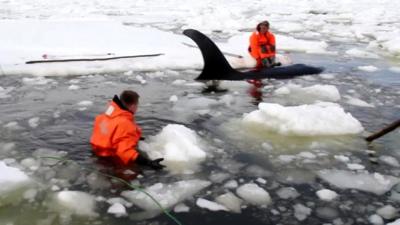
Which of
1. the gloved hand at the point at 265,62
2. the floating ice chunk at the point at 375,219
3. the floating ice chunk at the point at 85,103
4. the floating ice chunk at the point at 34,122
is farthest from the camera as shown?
the gloved hand at the point at 265,62

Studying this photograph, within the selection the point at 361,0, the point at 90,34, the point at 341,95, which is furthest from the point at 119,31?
the point at 361,0

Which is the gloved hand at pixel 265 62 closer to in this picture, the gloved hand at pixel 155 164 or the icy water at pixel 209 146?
the icy water at pixel 209 146

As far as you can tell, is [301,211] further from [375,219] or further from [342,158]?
[342,158]

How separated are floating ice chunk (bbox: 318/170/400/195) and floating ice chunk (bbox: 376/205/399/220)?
11.3 inches

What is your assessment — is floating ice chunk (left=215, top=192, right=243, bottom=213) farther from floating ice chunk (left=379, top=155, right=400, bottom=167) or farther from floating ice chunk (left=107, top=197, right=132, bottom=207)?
floating ice chunk (left=379, top=155, right=400, bottom=167)

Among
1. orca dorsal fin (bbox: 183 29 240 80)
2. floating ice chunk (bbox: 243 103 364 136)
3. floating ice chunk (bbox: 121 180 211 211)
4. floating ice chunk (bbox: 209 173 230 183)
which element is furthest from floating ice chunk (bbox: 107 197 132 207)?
orca dorsal fin (bbox: 183 29 240 80)

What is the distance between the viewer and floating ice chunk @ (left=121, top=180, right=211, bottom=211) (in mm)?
4182

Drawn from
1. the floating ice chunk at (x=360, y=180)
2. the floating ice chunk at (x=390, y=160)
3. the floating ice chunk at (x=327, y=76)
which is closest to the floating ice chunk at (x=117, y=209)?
the floating ice chunk at (x=360, y=180)

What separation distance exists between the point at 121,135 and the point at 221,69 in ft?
13.6

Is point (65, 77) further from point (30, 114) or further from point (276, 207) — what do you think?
point (276, 207)

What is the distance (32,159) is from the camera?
501 centimetres

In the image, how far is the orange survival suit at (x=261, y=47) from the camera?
984cm

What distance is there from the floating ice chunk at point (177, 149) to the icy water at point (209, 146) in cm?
14

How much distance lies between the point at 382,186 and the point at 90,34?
25.0ft
